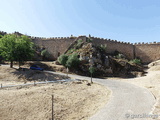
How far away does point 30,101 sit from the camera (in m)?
7.78

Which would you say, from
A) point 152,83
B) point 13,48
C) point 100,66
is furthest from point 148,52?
point 13,48

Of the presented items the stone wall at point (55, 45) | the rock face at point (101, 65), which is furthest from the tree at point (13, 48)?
the stone wall at point (55, 45)

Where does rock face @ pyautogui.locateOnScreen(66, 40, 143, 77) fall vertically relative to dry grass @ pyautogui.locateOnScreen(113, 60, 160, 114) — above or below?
above

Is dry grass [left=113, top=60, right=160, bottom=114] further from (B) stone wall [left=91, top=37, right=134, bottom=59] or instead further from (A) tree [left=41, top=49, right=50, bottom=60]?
(A) tree [left=41, top=49, right=50, bottom=60]

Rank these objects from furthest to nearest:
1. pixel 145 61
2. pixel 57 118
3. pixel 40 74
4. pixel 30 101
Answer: pixel 145 61 < pixel 40 74 < pixel 30 101 < pixel 57 118

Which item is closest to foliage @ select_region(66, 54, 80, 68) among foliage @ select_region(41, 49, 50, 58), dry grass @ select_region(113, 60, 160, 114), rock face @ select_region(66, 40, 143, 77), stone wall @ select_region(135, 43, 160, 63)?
rock face @ select_region(66, 40, 143, 77)

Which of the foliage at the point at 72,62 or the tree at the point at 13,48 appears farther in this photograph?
the foliage at the point at 72,62

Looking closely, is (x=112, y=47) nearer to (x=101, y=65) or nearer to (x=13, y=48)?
(x=101, y=65)

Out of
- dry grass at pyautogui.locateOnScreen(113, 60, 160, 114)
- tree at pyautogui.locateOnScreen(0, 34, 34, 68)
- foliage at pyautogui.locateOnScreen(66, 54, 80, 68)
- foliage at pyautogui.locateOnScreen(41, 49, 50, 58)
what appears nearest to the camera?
dry grass at pyautogui.locateOnScreen(113, 60, 160, 114)

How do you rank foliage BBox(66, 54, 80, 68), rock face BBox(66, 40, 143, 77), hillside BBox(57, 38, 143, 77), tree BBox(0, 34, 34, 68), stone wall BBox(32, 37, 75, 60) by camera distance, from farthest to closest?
stone wall BBox(32, 37, 75, 60) → rock face BBox(66, 40, 143, 77) → hillside BBox(57, 38, 143, 77) → foliage BBox(66, 54, 80, 68) → tree BBox(0, 34, 34, 68)

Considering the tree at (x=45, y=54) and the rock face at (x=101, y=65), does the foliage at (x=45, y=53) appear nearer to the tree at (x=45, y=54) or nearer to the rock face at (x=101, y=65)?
the tree at (x=45, y=54)

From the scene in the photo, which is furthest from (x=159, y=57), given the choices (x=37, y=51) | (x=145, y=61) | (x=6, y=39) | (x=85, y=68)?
(x=6, y=39)

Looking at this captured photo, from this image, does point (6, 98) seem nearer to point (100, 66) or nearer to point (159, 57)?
point (100, 66)

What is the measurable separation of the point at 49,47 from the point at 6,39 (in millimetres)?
15482
